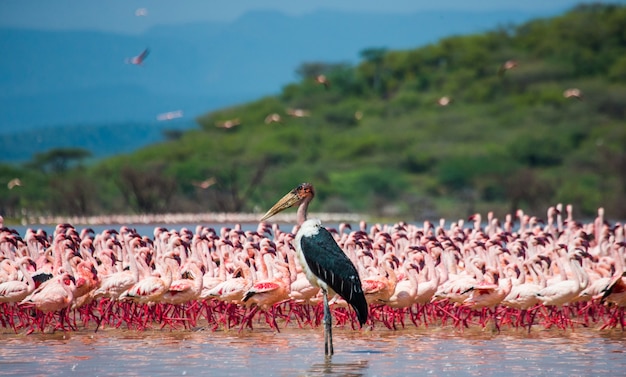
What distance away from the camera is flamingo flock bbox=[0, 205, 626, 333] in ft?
54.2

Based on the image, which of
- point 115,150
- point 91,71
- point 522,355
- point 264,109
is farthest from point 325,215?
point 91,71

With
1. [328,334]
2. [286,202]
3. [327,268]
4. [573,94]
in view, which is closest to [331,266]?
[327,268]

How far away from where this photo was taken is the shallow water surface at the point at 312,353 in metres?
13.0

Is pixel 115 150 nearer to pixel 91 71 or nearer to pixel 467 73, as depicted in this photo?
pixel 91 71

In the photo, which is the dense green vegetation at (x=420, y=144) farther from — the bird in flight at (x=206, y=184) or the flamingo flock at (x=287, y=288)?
the flamingo flock at (x=287, y=288)

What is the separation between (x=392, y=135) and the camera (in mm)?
83000

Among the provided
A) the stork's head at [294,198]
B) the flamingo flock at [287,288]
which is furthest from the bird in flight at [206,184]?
the stork's head at [294,198]

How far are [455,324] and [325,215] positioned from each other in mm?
44006

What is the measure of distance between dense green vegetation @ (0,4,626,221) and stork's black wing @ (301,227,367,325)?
129 feet

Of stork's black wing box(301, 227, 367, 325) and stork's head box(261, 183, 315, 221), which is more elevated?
stork's head box(261, 183, 315, 221)

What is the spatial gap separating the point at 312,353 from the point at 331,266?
1.07 m

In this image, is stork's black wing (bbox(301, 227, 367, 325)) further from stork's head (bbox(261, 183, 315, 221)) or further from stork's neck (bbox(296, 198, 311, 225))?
stork's head (bbox(261, 183, 315, 221))

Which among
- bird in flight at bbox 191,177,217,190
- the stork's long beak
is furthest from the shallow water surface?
bird in flight at bbox 191,177,217,190

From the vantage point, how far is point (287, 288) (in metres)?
16.7
